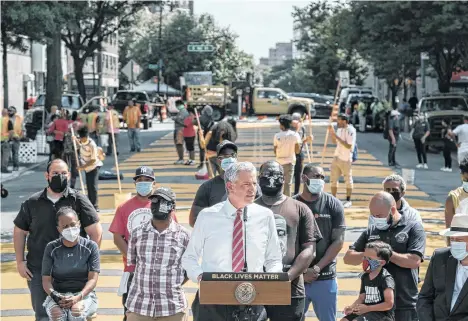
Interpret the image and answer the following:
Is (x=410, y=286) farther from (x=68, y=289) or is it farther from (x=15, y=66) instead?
(x=15, y=66)

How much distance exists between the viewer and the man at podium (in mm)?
6902

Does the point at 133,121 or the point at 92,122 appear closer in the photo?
the point at 92,122

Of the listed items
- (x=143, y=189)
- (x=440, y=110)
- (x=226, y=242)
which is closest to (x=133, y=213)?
(x=143, y=189)

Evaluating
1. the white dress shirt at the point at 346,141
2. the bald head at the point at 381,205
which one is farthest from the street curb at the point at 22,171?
the bald head at the point at 381,205

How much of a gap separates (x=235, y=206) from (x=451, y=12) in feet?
Result: 94.1

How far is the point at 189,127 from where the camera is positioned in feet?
96.0

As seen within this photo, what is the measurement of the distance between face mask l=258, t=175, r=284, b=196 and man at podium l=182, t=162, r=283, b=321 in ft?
2.39

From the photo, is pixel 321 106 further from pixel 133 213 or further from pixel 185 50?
pixel 133 213

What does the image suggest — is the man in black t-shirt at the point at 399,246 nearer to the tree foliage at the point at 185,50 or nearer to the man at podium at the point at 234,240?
the man at podium at the point at 234,240

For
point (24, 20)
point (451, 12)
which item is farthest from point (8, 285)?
point (451, 12)

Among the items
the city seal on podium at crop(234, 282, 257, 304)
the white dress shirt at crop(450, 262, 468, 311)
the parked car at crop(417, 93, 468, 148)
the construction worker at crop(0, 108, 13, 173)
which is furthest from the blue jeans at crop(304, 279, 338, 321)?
the parked car at crop(417, 93, 468, 148)

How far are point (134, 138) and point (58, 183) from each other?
2732cm

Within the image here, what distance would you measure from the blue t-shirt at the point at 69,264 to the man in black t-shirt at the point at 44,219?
49cm

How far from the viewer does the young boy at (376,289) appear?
26.7ft
